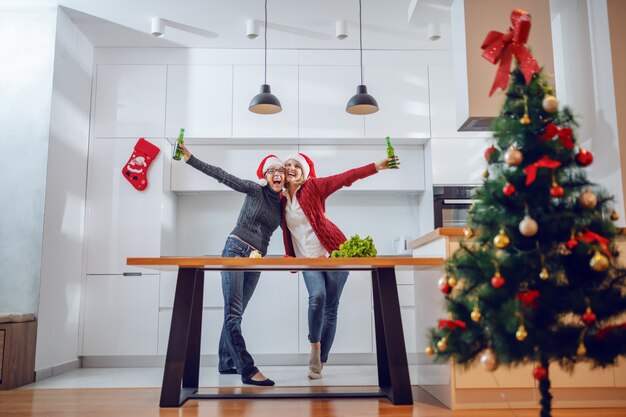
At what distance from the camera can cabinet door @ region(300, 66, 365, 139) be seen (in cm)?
448

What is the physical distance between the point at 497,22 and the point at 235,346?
7.47ft

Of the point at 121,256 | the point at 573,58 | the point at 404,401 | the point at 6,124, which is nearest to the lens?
A: the point at 404,401

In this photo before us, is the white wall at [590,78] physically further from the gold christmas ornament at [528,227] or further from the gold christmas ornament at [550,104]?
the gold christmas ornament at [528,227]

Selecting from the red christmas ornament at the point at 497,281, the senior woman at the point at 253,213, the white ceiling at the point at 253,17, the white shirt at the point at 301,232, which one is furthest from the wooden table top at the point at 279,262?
the white ceiling at the point at 253,17

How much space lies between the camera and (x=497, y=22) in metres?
3.01

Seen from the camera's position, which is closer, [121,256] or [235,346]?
[235,346]

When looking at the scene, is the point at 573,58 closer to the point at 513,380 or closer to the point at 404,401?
the point at 513,380

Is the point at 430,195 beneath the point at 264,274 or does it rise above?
above

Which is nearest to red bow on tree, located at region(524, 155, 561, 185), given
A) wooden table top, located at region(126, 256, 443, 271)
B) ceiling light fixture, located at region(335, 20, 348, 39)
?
wooden table top, located at region(126, 256, 443, 271)

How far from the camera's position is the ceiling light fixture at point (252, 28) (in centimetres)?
400

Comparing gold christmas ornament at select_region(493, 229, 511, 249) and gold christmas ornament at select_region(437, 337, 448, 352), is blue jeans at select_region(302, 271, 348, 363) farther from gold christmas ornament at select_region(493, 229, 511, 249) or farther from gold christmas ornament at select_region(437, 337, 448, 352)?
gold christmas ornament at select_region(493, 229, 511, 249)

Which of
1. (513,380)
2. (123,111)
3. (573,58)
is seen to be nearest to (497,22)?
(573,58)

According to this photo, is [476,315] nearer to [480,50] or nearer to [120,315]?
[480,50]

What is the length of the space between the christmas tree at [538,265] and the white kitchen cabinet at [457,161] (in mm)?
2868
